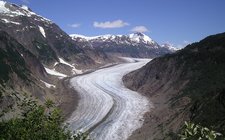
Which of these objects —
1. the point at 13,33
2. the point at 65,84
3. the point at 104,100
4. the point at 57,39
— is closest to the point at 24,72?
the point at 65,84

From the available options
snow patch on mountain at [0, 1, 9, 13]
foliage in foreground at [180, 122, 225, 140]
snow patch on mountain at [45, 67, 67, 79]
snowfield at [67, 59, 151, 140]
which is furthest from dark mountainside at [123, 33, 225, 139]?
snow patch on mountain at [0, 1, 9, 13]

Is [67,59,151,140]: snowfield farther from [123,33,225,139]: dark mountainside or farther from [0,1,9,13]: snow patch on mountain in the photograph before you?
[0,1,9,13]: snow patch on mountain

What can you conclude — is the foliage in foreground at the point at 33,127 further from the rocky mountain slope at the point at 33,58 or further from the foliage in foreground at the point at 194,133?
the rocky mountain slope at the point at 33,58

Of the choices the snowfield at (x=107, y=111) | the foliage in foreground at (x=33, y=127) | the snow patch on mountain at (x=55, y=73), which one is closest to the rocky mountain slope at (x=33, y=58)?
the snow patch on mountain at (x=55, y=73)

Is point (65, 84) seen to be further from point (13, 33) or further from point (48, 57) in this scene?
point (13, 33)

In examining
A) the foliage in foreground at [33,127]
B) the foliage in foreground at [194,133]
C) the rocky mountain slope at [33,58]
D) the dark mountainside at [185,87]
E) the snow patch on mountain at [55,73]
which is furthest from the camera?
the snow patch on mountain at [55,73]
